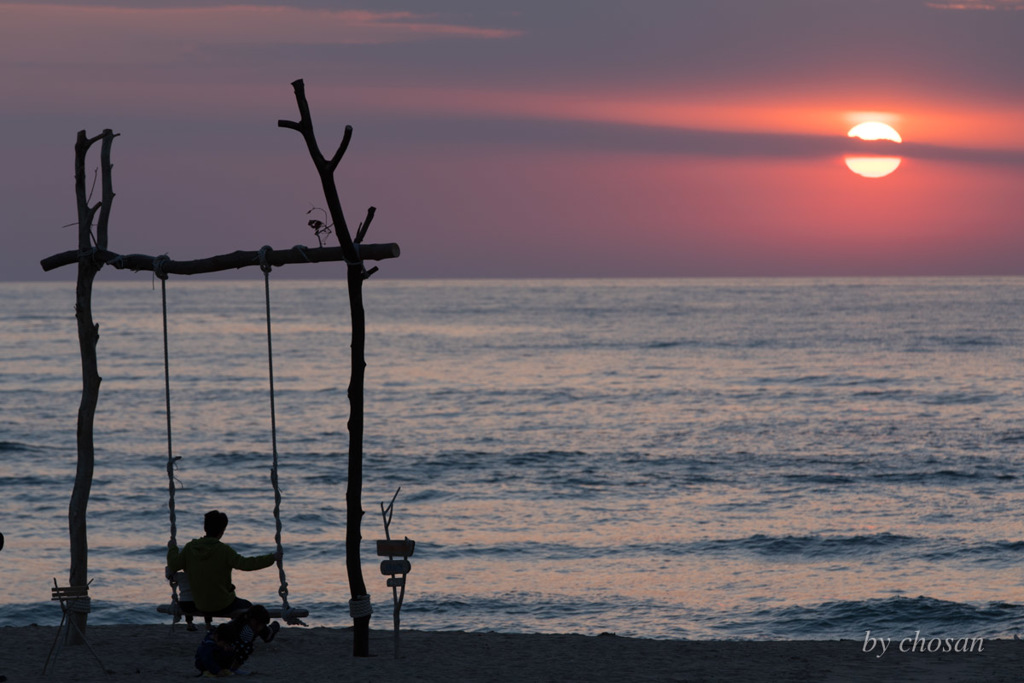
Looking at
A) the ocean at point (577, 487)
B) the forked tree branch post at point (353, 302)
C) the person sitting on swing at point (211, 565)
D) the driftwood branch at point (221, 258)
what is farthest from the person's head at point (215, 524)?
the ocean at point (577, 487)

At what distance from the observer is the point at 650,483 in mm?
27141

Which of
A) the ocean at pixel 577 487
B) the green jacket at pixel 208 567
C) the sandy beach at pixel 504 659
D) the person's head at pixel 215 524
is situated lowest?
the ocean at pixel 577 487

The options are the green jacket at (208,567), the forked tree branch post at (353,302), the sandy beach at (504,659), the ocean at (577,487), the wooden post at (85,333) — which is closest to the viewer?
the forked tree branch post at (353,302)

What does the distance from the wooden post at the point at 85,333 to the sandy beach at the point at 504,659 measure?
0.70 meters

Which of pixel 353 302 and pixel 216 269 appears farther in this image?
pixel 216 269

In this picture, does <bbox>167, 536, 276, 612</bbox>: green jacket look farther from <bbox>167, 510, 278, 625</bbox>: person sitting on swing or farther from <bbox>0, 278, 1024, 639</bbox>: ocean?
<bbox>0, 278, 1024, 639</bbox>: ocean

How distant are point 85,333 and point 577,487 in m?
Result: 17.8

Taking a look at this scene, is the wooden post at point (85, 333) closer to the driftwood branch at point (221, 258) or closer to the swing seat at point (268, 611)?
the driftwood branch at point (221, 258)

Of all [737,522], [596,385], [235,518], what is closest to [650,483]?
[737,522]

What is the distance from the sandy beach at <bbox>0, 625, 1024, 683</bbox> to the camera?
366 inches

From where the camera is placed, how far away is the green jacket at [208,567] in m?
9.06

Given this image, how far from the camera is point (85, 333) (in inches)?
392

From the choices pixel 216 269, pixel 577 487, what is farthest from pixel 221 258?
pixel 577 487

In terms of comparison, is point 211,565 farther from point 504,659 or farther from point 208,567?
point 504,659
